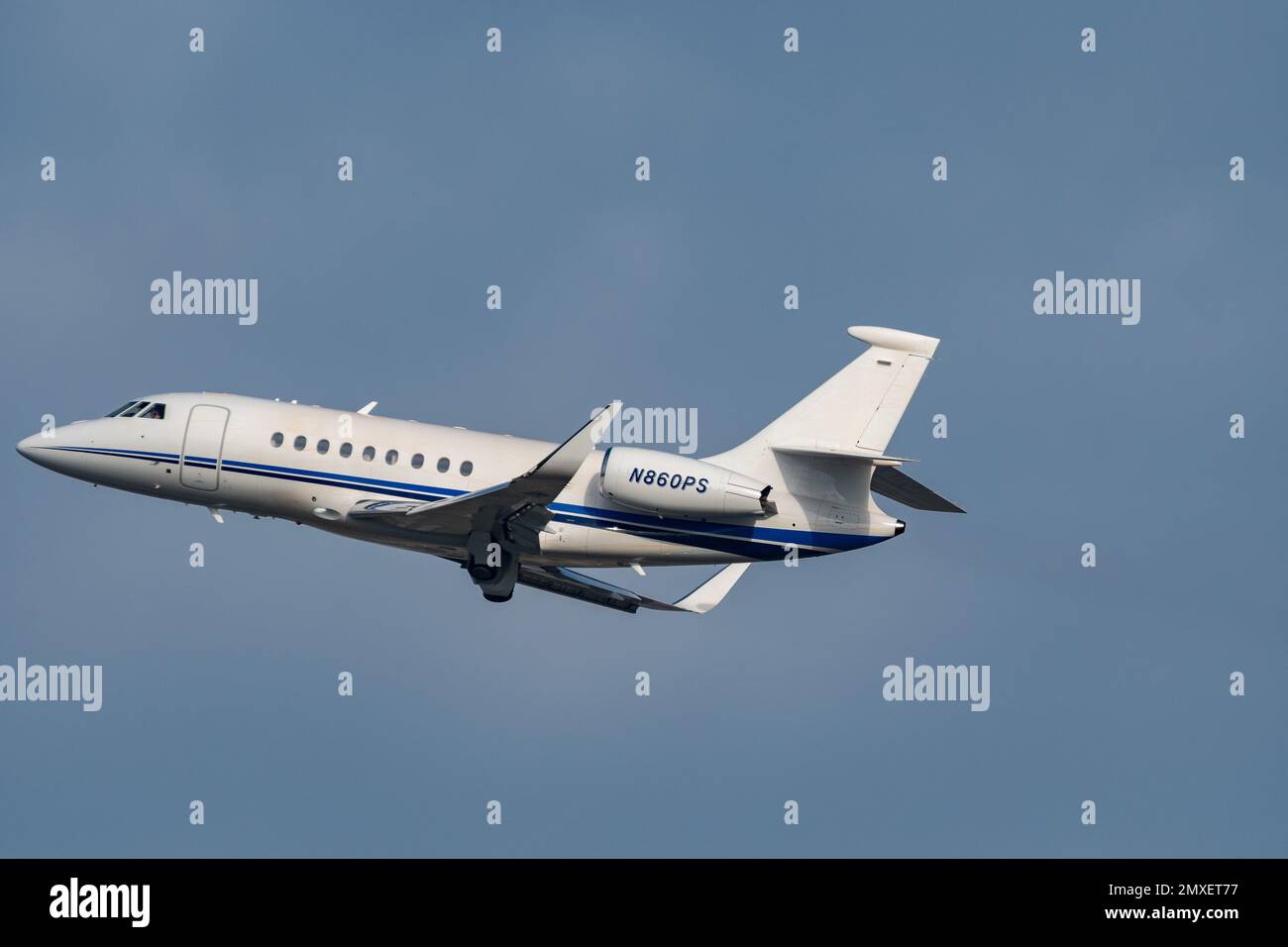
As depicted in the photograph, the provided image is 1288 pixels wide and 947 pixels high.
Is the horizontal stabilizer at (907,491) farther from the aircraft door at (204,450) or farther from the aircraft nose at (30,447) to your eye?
the aircraft nose at (30,447)

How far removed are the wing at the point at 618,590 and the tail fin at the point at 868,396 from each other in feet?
15.5

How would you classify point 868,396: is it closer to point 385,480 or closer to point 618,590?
point 618,590

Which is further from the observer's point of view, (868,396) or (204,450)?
(204,450)

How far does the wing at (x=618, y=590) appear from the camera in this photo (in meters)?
39.8

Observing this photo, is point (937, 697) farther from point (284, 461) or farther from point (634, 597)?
point (284, 461)

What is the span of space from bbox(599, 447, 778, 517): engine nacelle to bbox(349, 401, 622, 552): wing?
1.46 metres

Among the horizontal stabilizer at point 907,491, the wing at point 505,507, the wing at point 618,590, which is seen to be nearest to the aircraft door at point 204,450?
the wing at point 505,507

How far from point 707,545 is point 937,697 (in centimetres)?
579

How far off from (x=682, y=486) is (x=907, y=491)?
4.31 meters

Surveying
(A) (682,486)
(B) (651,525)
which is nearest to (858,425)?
(A) (682,486)

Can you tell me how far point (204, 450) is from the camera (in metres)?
37.4

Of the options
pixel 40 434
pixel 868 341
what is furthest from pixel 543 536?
pixel 40 434

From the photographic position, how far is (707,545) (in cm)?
3634

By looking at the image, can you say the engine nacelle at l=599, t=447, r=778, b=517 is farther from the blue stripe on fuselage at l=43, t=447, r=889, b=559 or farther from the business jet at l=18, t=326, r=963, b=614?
the blue stripe on fuselage at l=43, t=447, r=889, b=559
